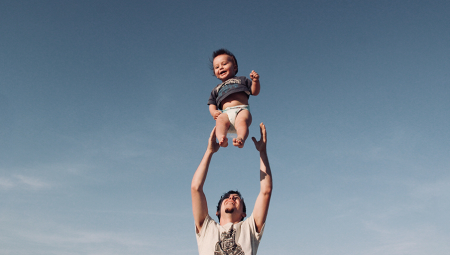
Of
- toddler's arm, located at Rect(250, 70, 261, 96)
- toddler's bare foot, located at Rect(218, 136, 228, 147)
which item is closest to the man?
toddler's bare foot, located at Rect(218, 136, 228, 147)

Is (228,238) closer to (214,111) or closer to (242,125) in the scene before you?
(242,125)

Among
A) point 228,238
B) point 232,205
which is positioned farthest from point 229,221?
point 228,238

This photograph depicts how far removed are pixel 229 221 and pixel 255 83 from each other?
2518 mm

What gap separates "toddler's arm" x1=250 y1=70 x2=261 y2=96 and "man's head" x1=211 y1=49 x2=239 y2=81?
0.73 metres

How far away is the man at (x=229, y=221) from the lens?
559cm

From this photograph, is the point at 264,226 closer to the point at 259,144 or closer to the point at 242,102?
the point at 259,144

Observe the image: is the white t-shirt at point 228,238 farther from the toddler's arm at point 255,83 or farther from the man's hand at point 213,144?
the toddler's arm at point 255,83

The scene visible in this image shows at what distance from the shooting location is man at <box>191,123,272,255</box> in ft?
18.3

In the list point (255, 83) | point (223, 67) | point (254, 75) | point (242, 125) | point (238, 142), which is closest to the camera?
point (238, 142)

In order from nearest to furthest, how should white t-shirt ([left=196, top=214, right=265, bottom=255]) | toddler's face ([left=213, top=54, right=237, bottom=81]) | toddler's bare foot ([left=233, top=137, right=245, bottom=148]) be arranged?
toddler's bare foot ([left=233, top=137, right=245, bottom=148])
white t-shirt ([left=196, top=214, right=265, bottom=255])
toddler's face ([left=213, top=54, right=237, bottom=81])

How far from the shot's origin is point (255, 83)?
617cm

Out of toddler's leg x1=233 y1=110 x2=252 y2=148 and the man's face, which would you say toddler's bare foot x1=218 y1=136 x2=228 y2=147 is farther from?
the man's face

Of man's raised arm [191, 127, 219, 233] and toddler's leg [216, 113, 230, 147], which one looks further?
man's raised arm [191, 127, 219, 233]

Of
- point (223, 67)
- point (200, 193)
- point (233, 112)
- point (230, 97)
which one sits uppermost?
point (223, 67)
